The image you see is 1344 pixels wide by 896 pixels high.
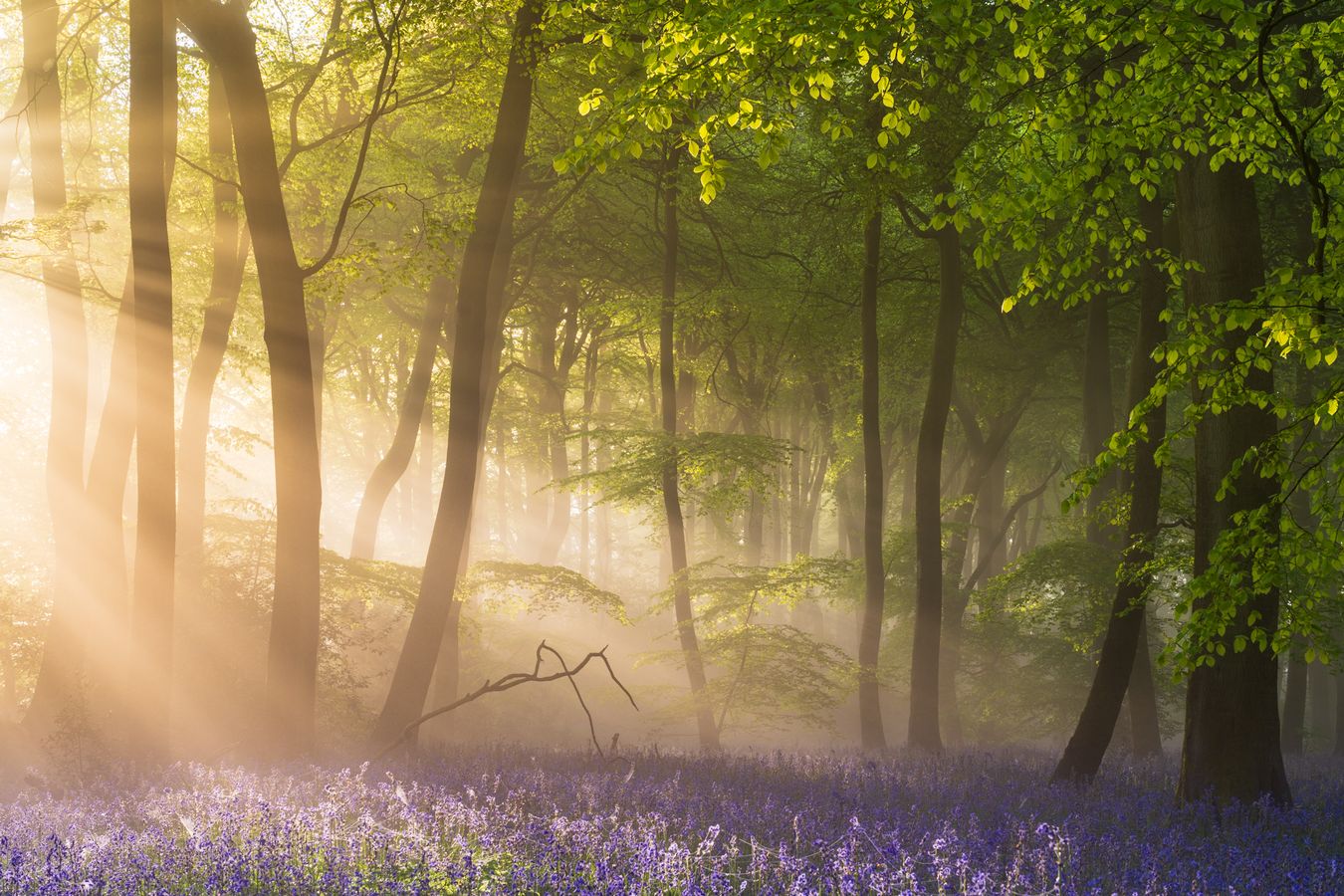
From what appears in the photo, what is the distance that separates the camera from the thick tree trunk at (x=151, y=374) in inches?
434

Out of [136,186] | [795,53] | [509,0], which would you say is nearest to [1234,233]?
[795,53]

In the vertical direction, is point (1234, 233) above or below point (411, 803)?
above

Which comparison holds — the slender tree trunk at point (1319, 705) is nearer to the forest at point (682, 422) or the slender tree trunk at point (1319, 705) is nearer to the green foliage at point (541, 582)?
the forest at point (682, 422)

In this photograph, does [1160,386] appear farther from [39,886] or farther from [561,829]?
[39,886]

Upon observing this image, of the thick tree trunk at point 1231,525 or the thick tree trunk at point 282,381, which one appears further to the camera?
the thick tree trunk at point 282,381

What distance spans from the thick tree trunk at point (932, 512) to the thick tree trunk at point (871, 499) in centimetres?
114

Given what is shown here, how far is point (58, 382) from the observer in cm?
1577

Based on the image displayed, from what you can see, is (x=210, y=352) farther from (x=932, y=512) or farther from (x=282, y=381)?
(x=932, y=512)

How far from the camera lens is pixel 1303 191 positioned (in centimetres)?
1919

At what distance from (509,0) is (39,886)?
10184 mm

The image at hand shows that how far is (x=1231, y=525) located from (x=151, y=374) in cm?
1067

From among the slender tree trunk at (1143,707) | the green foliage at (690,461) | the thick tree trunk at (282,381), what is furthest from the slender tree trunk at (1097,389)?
the thick tree trunk at (282,381)

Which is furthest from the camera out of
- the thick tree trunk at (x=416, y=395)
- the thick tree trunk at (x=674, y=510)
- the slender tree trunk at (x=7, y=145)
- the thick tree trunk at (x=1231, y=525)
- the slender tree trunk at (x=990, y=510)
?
the slender tree trunk at (x=990, y=510)

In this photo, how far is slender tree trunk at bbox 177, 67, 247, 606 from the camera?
53.9ft
